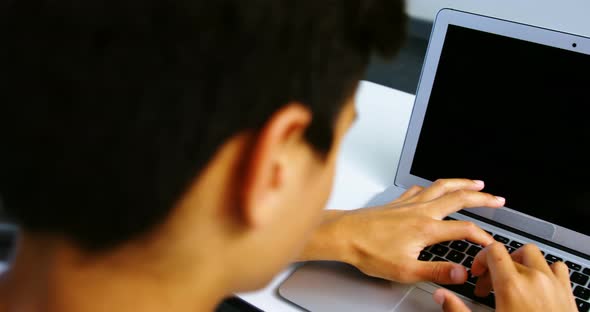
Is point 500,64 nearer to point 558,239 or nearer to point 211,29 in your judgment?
point 558,239

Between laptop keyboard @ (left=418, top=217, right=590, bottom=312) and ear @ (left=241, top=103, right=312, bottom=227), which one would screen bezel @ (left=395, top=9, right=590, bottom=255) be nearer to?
laptop keyboard @ (left=418, top=217, right=590, bottom=312)

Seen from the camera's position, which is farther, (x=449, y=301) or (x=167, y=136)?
(x=449, y=301)

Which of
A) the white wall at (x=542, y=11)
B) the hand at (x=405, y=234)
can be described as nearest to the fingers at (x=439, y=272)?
the hand at (x=405, y=234)

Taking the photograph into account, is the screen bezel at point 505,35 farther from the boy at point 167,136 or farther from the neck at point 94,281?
the neck at point 94,281

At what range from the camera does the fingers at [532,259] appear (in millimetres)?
614

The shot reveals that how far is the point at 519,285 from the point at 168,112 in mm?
458

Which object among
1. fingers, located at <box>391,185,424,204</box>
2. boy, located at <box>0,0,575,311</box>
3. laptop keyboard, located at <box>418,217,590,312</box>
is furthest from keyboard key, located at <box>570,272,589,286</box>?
boy, located at <box>0,0,575,311</box>

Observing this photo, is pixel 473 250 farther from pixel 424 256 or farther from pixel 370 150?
pixel 370 150

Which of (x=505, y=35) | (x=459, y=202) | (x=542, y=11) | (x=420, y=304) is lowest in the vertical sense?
(x=420, y=304)

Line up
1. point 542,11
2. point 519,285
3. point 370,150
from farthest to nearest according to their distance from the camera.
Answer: point 542,11, point 370,150, point 519,285

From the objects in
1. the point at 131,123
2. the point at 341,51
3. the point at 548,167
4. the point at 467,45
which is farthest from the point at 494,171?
the point at 131,123

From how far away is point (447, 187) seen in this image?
760 mm

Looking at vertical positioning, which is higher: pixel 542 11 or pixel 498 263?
pixel 542 11

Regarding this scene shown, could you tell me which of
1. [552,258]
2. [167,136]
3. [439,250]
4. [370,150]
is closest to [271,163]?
[167,136]
